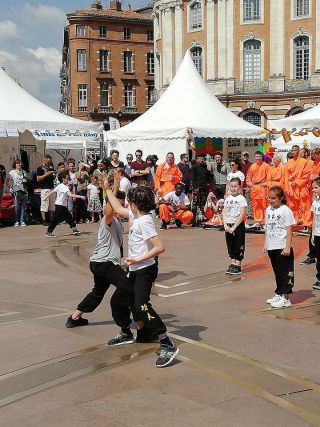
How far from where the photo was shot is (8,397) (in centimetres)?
491

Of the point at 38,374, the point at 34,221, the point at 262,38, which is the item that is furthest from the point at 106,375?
the point at 262,38

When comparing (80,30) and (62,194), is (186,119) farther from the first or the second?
(80,30)

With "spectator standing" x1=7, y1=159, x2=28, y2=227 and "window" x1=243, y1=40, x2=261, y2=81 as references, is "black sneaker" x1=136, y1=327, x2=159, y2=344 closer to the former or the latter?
"spectator standing" x1=7, y1=159, x2=28, y2=227

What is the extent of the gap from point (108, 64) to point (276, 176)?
5996cm

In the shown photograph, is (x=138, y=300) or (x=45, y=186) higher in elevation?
(x=45, y=186)

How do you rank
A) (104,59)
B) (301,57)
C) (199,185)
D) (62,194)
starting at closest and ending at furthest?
1. (62,194)
2. (199,185)
3. (301,57)
4. (104,59)

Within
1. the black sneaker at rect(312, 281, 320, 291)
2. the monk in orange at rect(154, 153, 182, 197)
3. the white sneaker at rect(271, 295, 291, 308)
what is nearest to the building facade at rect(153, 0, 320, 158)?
the monk in orange at rect(154, 153, 182, 197)

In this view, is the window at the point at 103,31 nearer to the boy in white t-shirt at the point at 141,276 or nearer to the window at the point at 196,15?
the window at the point at 196,15

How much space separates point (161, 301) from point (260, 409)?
3.73 metres

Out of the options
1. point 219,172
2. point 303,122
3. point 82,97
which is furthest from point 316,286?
point 82,97

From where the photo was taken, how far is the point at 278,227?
25.9 ft

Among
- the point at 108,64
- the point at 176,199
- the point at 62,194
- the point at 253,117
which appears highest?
the point at 108,64

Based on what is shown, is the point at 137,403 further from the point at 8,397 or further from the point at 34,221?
the point at 34,221

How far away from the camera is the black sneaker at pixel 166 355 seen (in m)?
5.60
